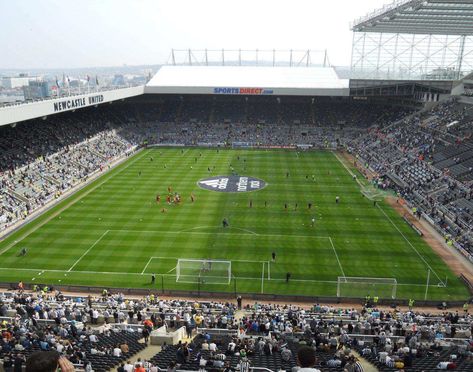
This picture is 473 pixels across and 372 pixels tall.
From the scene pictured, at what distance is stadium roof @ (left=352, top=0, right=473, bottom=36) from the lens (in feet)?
152

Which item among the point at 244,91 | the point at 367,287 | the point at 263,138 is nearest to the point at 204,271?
the point at 367,287

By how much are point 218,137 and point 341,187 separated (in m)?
35.7

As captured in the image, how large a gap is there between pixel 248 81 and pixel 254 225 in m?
57.2

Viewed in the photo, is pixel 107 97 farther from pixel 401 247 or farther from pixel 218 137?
pixel 401 247

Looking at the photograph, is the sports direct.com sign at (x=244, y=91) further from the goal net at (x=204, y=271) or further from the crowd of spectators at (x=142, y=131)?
the goal net at (x=204, y=271)

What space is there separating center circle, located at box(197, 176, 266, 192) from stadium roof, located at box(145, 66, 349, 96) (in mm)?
33794

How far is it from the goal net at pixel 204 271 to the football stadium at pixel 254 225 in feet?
0.39

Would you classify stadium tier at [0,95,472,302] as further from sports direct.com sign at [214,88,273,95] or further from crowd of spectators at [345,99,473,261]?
sports direct.com sign at [214,88,273,95]

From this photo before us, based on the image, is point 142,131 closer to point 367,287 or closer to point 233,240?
point 233,240

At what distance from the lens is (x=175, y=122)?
92188 mm

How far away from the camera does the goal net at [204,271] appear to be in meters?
31.2

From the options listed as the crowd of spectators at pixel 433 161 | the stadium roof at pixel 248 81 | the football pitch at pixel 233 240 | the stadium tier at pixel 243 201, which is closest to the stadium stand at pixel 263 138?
the crowd of spectators at pixel 433 161

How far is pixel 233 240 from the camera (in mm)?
38125

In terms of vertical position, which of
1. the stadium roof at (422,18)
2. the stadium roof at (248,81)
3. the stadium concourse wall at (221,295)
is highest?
the stadium roof at (422,18)
